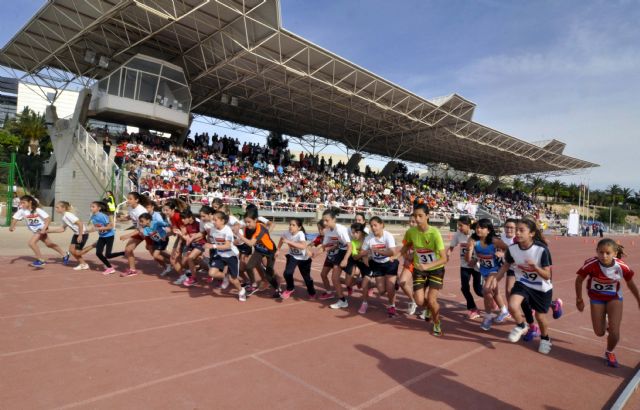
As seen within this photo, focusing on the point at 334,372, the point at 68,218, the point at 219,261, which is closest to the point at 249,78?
the point at 68,218

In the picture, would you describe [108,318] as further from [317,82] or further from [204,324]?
[317,82]

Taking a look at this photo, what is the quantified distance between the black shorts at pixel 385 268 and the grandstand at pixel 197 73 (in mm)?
15746

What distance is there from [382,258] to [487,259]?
1.64 meters

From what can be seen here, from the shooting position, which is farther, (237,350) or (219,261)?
(219,261)

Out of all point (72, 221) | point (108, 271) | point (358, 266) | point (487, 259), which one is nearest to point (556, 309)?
point (487, 259)

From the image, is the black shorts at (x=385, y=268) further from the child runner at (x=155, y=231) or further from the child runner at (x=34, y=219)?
the child runner at (x=34, y=219)

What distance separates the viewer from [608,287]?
4.48 m

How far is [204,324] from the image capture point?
5230 mm

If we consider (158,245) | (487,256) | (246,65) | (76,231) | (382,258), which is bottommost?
(158,245)

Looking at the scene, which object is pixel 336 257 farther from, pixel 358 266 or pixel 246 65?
pixel 246 65

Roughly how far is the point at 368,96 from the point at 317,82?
15.0 ft

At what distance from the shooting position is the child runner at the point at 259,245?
6801 millimetres

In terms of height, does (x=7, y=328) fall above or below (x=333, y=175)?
below

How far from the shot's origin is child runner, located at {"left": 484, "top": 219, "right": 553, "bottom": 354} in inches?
187
